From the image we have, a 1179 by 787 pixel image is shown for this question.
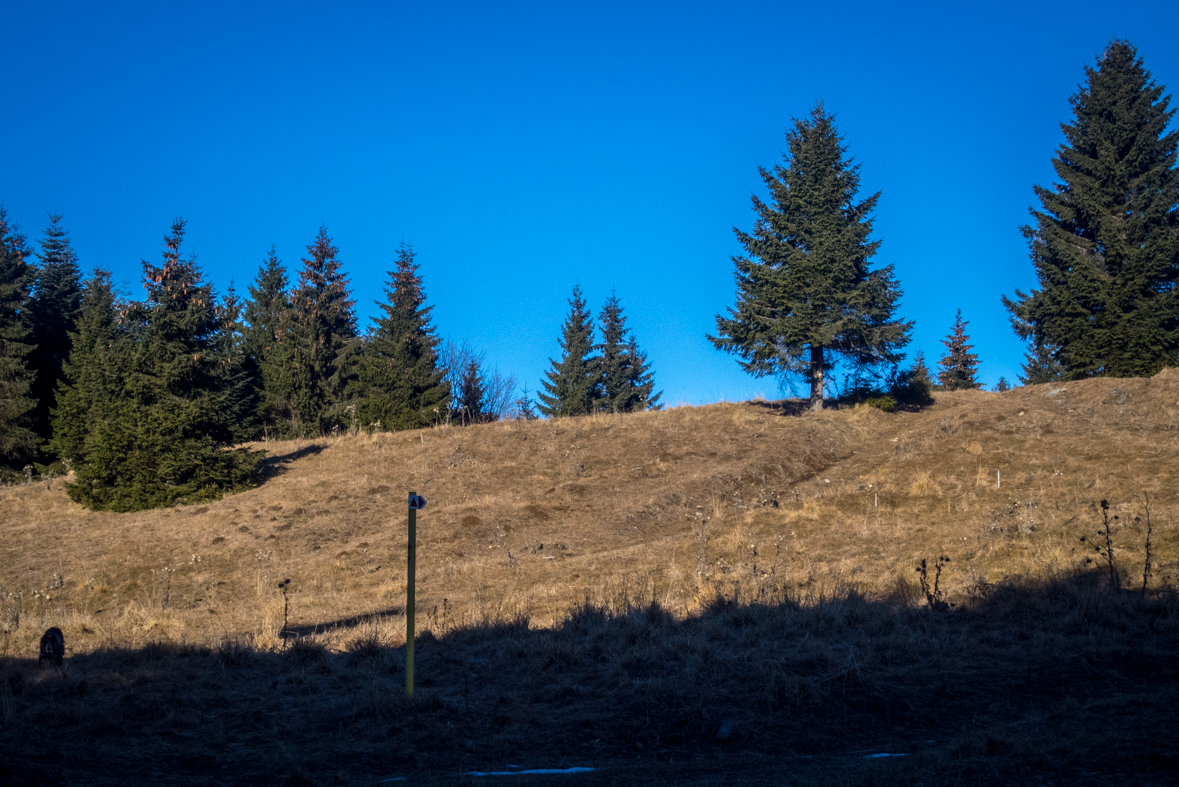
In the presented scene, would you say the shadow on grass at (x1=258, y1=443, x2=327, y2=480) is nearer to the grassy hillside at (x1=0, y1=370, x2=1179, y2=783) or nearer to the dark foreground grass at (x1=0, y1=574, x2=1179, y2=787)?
the grassy hillside at (x1=0, y1=370, x2=1179, y2=783)

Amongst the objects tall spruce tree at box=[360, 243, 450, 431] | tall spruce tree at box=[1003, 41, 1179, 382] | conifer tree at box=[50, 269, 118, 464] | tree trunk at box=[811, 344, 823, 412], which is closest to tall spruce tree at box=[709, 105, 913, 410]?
tree trunk at box=[811, 344, 823, 412]

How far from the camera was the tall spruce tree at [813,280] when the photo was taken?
26109 millimetres

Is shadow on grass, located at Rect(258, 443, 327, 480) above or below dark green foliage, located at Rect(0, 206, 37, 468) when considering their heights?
below

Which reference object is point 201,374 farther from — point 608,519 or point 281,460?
point 608,519

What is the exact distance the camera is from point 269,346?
137ft

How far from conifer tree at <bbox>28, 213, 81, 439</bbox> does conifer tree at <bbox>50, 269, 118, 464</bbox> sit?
41.9 inches

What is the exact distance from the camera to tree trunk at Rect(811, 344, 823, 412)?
1092 inches

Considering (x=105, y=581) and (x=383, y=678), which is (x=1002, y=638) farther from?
(x=105, y=581)

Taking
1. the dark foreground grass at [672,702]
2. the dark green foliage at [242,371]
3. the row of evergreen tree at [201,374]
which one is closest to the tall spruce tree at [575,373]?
the row of evergreen tree at [201,374]

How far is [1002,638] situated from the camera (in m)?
7.55

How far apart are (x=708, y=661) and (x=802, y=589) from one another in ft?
12.4

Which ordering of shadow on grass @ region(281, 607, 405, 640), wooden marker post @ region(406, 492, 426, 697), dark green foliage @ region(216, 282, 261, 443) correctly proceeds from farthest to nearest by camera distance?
dark green foliage @ region(216, 282, 261, 443) → shadow on grass @ region(281, 607, 405, 640) → wooden marker post @ region(406, 492, 426, 697)

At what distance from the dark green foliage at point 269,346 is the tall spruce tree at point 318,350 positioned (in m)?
0.30

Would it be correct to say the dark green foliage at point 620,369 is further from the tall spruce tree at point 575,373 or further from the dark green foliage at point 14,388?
the dark green foliage at point 14,388
